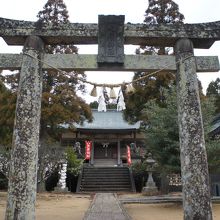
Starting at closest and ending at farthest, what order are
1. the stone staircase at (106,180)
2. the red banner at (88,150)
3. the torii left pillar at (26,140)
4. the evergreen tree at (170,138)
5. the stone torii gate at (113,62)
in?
the torii left pillar at (26,140)
the stone torii gate at (113,62)
the evergreen tree at (170,138)
the stone staircase at (106,180)
the red banner at (88,150)

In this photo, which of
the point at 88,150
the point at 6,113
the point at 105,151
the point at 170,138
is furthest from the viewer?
the point at 105,151

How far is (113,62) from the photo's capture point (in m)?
6.78

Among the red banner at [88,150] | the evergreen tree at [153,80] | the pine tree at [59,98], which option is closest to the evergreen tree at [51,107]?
the pine tree at [59,98]

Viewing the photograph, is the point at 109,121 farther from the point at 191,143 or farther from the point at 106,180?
the point at 191,143

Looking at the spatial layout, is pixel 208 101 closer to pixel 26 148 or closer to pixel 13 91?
pixel 26 148

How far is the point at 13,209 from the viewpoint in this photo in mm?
5883

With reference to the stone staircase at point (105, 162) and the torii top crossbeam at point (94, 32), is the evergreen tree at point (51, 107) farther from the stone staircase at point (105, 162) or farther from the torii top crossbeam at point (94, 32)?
the torii top crossbeam at point (94, 32)

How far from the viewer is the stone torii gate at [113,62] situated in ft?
20.4

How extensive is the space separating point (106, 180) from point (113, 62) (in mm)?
18831

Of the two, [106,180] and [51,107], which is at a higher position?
[51,107]

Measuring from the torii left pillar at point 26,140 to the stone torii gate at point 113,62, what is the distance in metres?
0.02

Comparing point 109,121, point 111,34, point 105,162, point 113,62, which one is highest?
point 109,121

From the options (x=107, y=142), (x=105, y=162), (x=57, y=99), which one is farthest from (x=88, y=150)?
(x=57, y=99)

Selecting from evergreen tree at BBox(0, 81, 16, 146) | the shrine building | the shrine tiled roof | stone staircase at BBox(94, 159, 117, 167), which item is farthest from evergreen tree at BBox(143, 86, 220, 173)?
the shrine tiled roof
